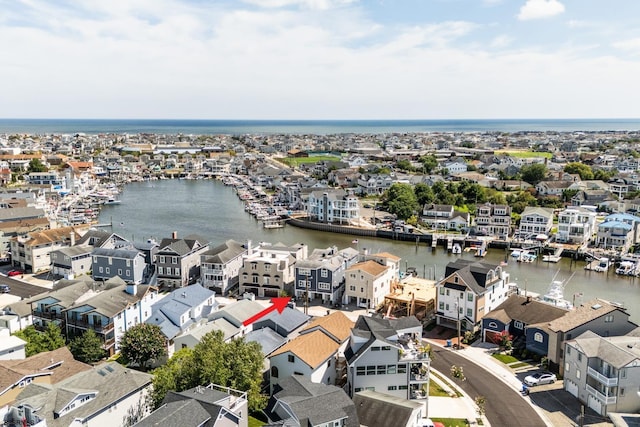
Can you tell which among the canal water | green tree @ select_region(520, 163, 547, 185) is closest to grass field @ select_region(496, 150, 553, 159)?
green tree @ select_region(520, 163, 547, 185)

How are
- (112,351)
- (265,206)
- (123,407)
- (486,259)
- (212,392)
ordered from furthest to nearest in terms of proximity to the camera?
1. (265,206)
2. (486,259)
3. (112,351)
4. (123,407)
5. (212,392)

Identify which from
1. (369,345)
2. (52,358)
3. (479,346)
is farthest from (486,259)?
(52,358)

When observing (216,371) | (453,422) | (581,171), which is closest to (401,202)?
(581,171)

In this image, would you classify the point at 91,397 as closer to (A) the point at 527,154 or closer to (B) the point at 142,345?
(B) the point at 142,345

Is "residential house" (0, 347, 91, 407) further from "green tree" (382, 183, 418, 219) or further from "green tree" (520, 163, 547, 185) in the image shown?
"green tree" (520, 163, 547, 185)

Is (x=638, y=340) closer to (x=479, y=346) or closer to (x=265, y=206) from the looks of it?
(x=479, y=346)

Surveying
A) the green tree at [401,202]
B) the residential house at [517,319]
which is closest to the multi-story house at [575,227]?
the green tree at [401,202]
